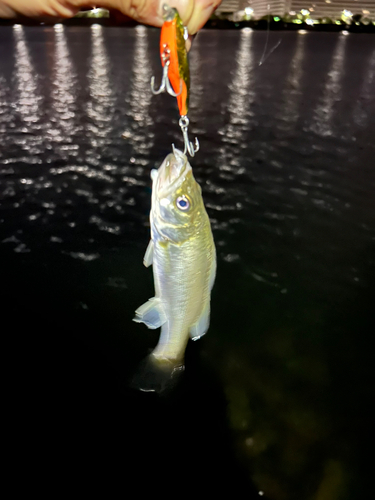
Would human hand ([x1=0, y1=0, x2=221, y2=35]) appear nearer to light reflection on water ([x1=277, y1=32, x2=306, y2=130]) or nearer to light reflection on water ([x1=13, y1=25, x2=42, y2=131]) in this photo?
light reflection on water ([x1=13, y1=25, x2=42, y2=131])

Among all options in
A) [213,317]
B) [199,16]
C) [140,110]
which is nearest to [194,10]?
[199,16]

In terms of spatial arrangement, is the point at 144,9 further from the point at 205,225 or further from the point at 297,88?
the point at 297,88

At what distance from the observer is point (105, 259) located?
917 centimetres

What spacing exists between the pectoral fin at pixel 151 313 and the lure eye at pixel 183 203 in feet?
2.91

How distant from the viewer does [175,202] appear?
307cm

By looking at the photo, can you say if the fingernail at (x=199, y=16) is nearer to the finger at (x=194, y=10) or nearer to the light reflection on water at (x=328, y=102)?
the finger at (x=194, y=10)

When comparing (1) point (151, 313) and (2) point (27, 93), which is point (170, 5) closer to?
(1) point (151, 313)

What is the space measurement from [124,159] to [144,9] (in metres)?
12.6

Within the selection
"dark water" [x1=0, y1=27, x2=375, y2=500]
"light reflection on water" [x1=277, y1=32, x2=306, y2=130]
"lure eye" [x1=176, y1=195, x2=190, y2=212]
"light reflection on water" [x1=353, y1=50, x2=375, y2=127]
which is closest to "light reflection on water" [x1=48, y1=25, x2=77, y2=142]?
"dark water" [x1=0, y1=27, x2=375, y2=500]

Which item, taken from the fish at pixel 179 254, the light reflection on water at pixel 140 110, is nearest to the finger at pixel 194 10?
the fish at pixel 179 254

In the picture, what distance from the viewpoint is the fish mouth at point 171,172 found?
9.49 ft

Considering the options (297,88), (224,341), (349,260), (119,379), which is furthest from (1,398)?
(297,88)

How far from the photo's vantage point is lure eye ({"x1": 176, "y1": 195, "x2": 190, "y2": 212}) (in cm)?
305

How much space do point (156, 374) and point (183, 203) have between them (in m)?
1.93
